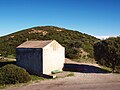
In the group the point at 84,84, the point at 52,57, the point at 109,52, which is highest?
the point at 109,52

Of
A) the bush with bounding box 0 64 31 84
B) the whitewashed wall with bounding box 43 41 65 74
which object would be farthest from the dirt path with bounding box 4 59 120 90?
the whitewashed wall with bounding box 43 41 65 74

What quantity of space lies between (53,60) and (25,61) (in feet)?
14.2

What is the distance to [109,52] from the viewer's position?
35781 millimetres

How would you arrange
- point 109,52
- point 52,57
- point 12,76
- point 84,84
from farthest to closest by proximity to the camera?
point 52,57 → point 109,52 → point 12,76 → point 84,84

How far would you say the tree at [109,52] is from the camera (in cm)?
3537

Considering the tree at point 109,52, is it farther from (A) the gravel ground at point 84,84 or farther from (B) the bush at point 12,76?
(B) the bush at point 12,76

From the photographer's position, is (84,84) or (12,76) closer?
(84,84)

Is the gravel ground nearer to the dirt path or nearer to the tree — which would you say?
the dirt path

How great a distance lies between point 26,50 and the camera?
3819 cm

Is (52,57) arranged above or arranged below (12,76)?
above

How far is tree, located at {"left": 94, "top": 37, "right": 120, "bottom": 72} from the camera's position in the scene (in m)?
35.4

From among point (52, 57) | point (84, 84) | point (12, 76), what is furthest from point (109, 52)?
point (12, 76)

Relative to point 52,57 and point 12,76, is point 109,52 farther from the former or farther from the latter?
point 12,76

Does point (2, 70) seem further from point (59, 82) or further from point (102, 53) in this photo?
point (102, 53)
